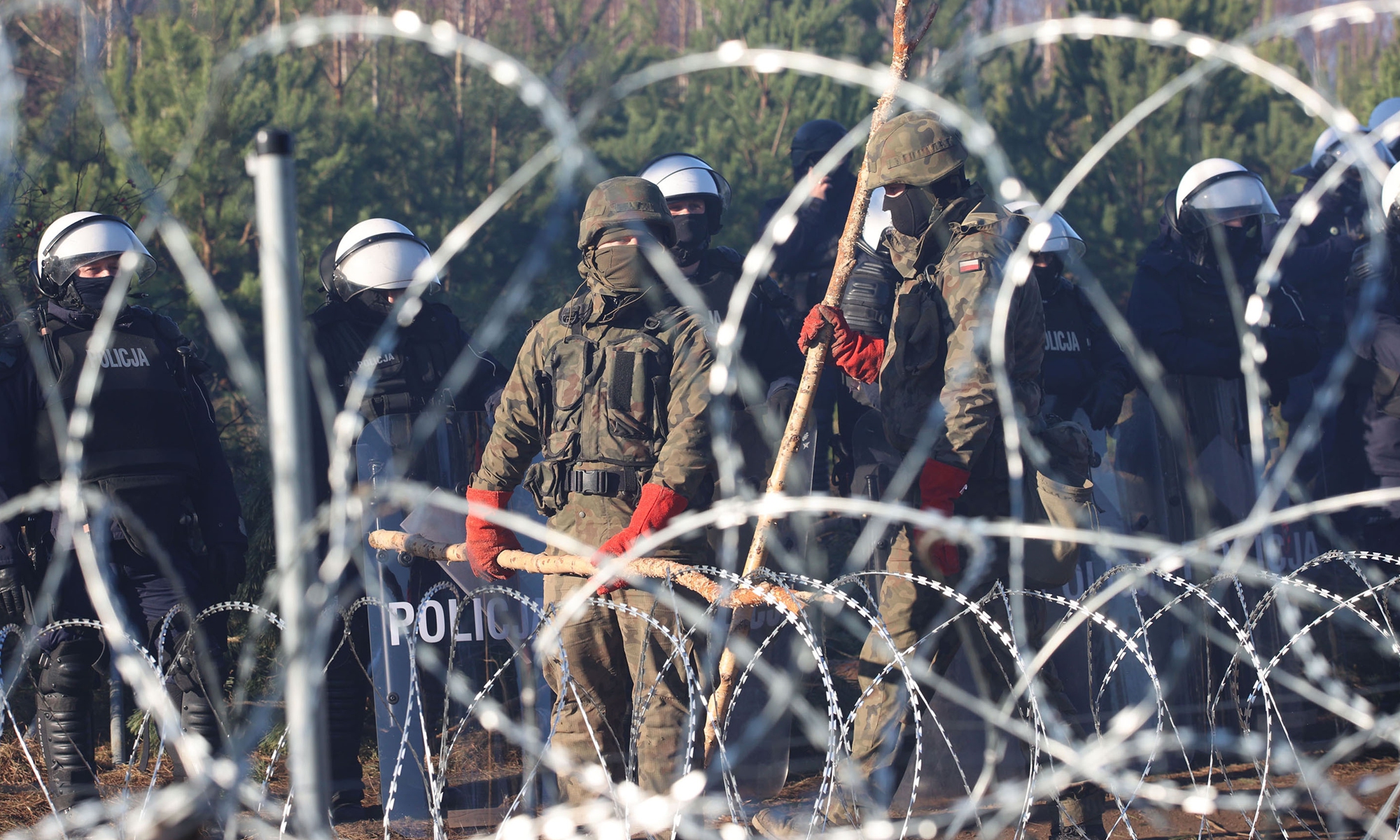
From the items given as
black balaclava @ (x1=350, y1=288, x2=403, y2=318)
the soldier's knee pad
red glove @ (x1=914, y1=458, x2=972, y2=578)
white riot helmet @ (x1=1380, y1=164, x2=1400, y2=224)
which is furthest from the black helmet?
the soldier's knee pad

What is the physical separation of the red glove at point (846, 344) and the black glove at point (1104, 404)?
1538mm

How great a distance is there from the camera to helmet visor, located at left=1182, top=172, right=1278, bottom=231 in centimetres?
567

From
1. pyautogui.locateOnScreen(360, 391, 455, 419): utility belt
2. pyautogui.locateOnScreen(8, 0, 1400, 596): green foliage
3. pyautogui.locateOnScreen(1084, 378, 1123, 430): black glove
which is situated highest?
pyautogui.locateOnScreen(8, 0, 1400, 596): green foliage

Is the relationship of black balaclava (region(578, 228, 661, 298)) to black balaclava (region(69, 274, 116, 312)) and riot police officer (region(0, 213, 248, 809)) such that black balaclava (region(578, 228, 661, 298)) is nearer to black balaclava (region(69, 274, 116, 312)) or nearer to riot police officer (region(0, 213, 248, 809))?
riot police officer (region(0, 213, 248, 809))

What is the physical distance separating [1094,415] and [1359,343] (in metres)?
1.13

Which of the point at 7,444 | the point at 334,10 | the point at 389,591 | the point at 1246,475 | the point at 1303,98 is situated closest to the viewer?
the point at 1303,98

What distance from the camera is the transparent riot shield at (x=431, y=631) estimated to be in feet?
15.4

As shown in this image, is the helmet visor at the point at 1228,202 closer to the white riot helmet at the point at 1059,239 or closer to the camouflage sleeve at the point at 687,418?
the white riot helmet at the point at 1059,239

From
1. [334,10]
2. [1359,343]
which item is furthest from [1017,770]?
[334,10]

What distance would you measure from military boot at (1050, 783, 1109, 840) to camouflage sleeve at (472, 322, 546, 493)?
200 cm

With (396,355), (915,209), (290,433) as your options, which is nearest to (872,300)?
(915,209)

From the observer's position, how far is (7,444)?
450 centimetres

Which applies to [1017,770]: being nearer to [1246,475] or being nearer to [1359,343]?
[1246,475]

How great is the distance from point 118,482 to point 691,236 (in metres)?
2.31
